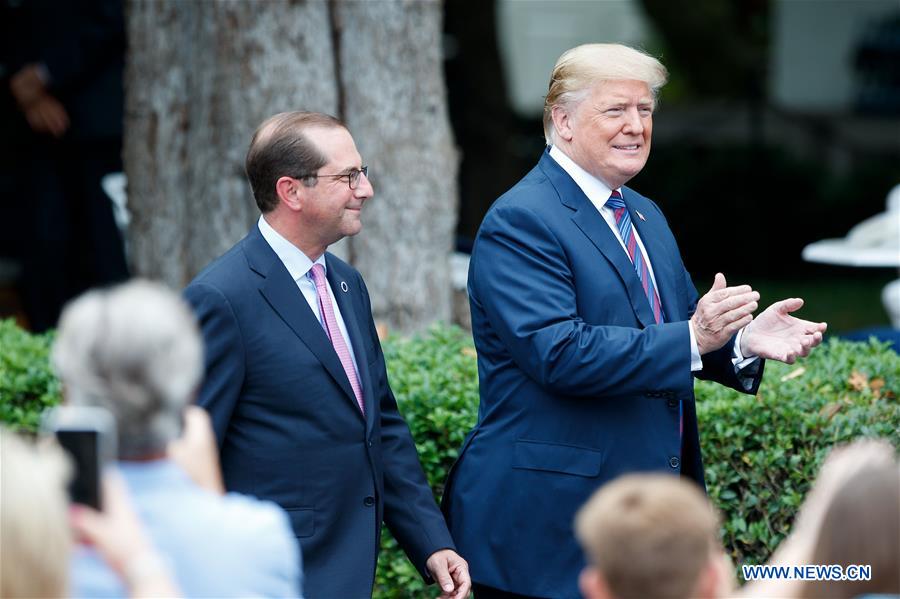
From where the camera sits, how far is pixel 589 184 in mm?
4023

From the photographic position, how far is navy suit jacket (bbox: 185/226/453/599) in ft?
12.1

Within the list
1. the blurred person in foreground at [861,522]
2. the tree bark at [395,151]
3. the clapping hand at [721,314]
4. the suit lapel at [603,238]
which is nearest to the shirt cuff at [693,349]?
the clapping hand at [721,314]

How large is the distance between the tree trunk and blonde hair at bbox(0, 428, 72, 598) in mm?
4296

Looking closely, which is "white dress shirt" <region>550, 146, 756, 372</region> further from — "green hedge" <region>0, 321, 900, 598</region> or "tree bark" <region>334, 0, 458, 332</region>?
"tree bark" <region>334, 0, 458, 332</region>

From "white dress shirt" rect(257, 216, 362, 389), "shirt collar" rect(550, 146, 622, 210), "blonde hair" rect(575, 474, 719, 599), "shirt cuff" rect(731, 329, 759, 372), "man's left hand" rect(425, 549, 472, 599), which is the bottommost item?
"man's left hand" rect(425, 549, 472, 599)

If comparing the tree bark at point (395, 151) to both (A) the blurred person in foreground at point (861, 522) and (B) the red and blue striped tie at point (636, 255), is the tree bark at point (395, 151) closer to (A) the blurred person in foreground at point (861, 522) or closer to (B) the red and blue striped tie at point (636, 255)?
(B) the red and blue striped tie at point (636, 255)

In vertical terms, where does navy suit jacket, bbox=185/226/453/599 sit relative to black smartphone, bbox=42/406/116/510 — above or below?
below

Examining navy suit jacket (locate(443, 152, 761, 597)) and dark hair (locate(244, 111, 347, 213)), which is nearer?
navy suit jacket (locate(443, 152, 761, 597))

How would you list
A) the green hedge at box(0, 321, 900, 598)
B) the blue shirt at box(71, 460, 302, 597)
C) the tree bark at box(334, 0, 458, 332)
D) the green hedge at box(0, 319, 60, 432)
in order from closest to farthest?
the blue shirt at box(71, 460, 302, 597) → the green hedge at box(0, 321, 900, 598) → the green hedge at box(0, 319, 60, 432) → the tree bark at box(334, 0, 458, 332)

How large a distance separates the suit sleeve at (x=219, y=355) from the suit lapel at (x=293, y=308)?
141mm

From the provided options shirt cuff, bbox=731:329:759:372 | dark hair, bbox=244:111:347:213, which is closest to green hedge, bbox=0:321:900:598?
shirt cuff, bbox=731:329:759:372

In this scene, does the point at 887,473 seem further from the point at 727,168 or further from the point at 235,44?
the point at 727,168

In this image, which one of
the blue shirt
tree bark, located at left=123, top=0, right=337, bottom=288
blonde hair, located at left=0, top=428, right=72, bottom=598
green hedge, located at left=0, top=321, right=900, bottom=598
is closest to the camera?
blonde hair, located at left=0, top=428, right=72, bottom=598

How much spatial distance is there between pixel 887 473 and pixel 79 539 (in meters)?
1.48
